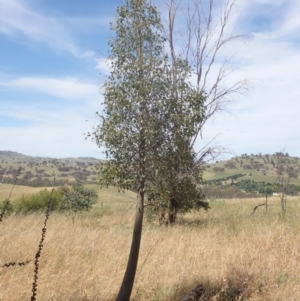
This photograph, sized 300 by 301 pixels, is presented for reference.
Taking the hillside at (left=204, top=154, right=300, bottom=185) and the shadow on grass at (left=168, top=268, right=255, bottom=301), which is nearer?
the shadow on grass at (left=168, top=268, right=255, bottom=301)

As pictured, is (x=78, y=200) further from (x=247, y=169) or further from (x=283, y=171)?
(x=247, y=169)

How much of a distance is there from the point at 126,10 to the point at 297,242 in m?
5.92

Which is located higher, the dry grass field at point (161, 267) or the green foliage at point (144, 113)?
the green foliage at point (144, 113)

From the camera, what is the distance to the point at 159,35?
4902mm

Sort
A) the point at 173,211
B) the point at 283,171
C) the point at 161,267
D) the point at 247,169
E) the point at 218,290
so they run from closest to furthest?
the point at 218,290
the point at 161,267
the point at 283,171
the point at 173,211
the point at 247,169

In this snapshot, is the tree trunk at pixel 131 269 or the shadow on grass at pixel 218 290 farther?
the shadow on grass at pixel 218 290

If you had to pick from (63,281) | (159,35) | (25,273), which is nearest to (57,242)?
(25,273)

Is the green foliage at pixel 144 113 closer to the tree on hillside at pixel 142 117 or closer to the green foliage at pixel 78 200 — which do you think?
the tree on hillside at pixel 142 117

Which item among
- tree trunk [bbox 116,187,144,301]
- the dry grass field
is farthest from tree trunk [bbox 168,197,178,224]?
tree trunk [bbox 116,187,144,301]

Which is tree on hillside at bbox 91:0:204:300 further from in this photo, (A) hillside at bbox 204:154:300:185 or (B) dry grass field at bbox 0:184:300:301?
(A) hillside at bbox 204:154:300:185

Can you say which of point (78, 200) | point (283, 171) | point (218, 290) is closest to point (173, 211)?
point (283, 171)

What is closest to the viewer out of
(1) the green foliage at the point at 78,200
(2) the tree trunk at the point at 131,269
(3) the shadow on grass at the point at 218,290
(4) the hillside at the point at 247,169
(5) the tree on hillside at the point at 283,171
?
(2) the tree trunk at the point at 131,269

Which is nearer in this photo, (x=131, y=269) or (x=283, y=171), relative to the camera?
(x=131, y=269)

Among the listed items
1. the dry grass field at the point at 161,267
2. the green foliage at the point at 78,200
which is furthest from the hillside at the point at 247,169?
the dry grass field at the point at 161,267
